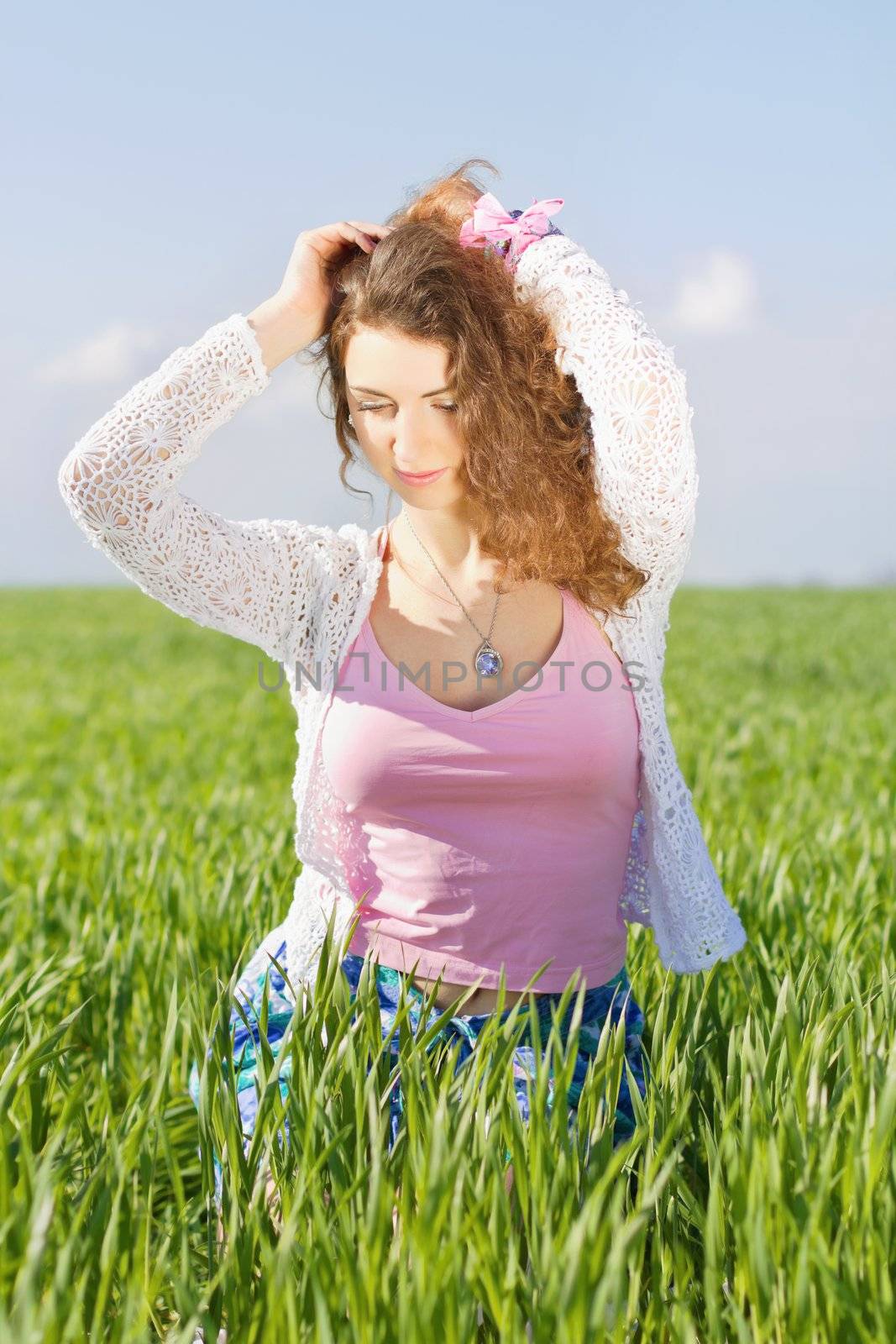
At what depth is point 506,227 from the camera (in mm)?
1907

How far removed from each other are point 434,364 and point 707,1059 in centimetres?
108

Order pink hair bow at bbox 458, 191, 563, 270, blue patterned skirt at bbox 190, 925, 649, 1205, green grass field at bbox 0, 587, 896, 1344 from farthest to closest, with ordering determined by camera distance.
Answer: pink hair bow at bbox 458, 191, 563, 270 < blue patterned skirt at bbox 190, 925, 649, 1205 < green grass field at bbox 0, 587, 896, 1344

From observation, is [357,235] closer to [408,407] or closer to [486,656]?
[408,407]

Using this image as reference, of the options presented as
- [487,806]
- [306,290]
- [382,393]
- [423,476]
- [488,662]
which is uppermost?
[306,290]

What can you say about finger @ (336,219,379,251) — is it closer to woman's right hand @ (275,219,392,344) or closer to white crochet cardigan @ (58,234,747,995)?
woman's right hand @ (275,219,392,344)

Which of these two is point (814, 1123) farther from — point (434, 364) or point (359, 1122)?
point (434, 364)

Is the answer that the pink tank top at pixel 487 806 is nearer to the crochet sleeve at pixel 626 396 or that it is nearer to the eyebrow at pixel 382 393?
the crochet sleeve at pixel 626 396

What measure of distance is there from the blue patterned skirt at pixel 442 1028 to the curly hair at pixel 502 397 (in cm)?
61

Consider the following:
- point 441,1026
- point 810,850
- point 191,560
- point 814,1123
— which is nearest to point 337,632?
point 191,560

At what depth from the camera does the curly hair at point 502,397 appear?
71.4 inches

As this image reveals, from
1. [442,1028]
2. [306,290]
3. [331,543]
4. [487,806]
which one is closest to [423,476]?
[331,543]

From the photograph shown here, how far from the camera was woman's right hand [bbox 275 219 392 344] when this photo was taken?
194 centimetres

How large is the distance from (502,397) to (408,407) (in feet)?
0.45

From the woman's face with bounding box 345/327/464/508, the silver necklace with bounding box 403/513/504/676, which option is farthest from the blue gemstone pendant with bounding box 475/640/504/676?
the woman's face with bounding box 345/327/464/508
